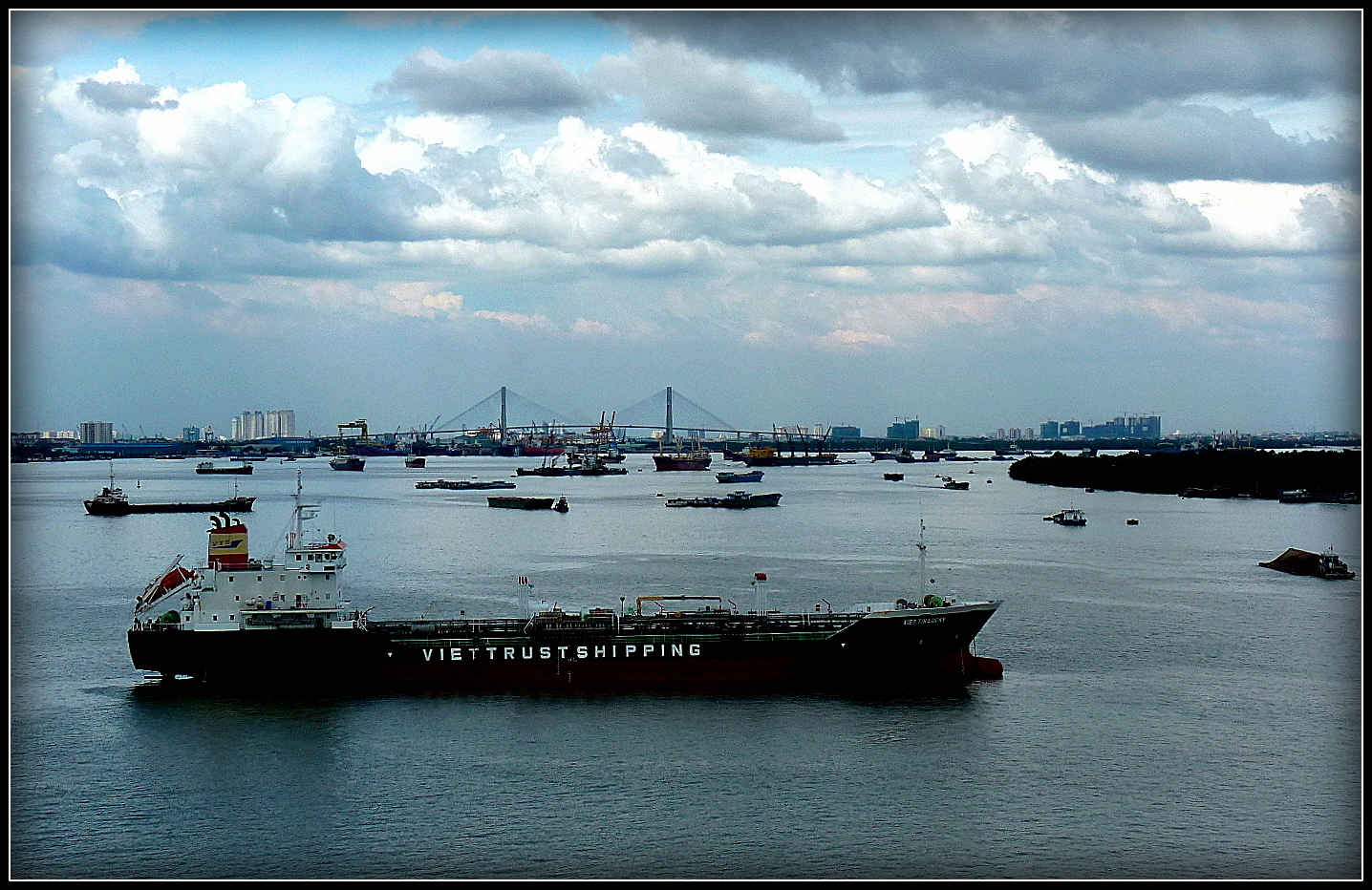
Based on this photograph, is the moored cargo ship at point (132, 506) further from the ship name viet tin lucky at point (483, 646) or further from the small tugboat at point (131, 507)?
the ship name viet tin lucky at point (483, 646)

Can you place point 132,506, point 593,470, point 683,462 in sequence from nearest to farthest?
1. point 132,506
2. point 593,470
3. point 683,462

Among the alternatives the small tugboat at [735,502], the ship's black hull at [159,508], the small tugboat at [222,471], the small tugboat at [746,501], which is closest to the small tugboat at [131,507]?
the ship's black hull at [159,508]

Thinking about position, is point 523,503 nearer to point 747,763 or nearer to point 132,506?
point 132,506

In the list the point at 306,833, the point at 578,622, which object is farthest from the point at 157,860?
the point at 578,622

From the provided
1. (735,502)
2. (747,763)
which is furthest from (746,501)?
(747,763)

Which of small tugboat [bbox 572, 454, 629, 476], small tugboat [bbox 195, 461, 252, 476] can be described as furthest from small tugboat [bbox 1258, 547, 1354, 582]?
small tugboat [bbox 195, 461, 252, 476]

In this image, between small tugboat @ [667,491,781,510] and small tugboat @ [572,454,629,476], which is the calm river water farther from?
small tugboat @ [572,454,629,476]
